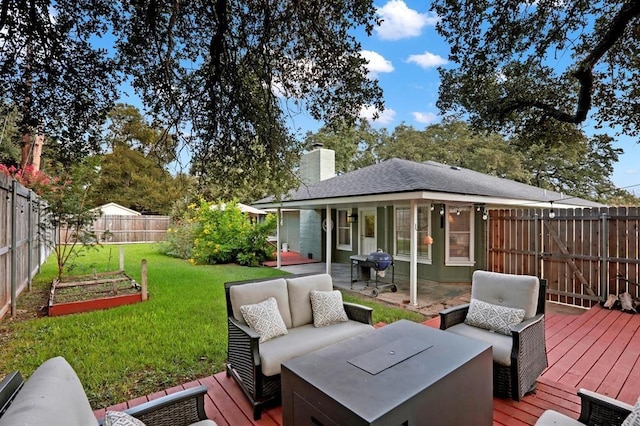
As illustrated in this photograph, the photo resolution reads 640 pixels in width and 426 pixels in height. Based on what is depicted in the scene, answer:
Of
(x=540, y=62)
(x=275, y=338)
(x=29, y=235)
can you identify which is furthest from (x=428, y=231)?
(x=29, y=235)

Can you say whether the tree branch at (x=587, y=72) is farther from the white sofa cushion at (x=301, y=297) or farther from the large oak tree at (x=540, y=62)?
the white sofa cushion at (x=301, y=297)

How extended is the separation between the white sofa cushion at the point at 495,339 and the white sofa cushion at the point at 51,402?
3203mm

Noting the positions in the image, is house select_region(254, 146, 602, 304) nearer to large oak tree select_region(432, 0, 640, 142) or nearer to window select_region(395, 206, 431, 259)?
window select_region(395, 206, 431, 259)

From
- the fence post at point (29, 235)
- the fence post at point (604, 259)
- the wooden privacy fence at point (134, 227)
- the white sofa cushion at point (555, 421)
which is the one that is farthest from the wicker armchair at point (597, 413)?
the wooden privacy fence at point (134, 227)

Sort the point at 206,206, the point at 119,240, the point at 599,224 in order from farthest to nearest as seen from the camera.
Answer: the point at 119,240 < the point at 206,206 < the point at 599,224

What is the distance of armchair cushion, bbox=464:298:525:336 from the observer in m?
3.56

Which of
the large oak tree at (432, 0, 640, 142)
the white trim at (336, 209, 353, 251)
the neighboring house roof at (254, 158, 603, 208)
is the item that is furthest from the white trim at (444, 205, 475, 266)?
the white trim at (336, 209, 353, 251)

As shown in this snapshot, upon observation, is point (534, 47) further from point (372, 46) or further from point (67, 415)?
point (67, 415)

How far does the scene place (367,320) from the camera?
158 inches

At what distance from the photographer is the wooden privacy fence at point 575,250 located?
6.18 metres

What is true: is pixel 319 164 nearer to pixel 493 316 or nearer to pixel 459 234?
pixel 459 234

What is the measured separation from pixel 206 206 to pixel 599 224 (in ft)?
38.4

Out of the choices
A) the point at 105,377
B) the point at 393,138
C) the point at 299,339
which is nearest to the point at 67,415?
the point at 299,339

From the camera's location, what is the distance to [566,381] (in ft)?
11.4
